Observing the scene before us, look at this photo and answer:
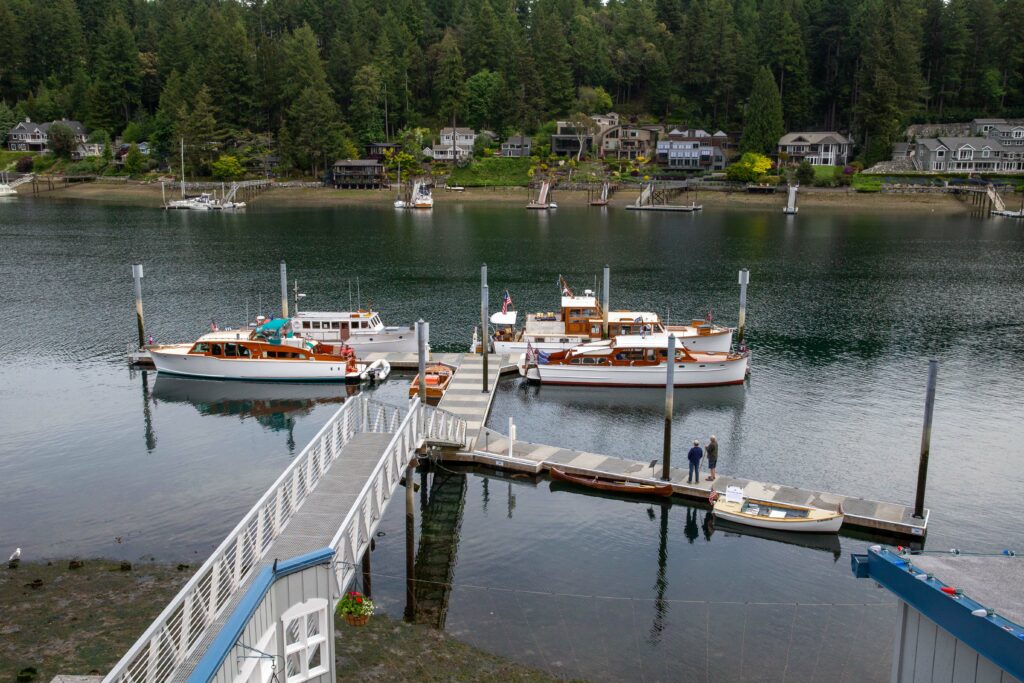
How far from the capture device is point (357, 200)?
137 meters

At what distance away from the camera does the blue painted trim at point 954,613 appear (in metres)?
11.0

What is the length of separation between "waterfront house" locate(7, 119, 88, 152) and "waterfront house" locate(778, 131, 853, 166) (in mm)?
127824

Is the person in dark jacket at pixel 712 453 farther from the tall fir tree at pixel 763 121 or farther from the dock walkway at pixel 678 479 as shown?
the tall fir tree at pixel 763 121

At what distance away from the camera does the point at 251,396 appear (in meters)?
41.0

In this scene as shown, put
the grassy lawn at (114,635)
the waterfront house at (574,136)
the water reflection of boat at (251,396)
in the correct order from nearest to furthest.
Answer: the grassy lawn at (114,635)
the water reflection of boat at (251,396)
the waterfront house at (574,136)

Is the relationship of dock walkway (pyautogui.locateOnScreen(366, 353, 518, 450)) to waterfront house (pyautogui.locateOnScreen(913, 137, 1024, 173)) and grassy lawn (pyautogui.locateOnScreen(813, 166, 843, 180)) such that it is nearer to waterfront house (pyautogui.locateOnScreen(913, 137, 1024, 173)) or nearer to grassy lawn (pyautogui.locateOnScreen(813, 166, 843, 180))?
grassy lawn (pyautogui.locateOnScreen(813, 166, 843, 180))

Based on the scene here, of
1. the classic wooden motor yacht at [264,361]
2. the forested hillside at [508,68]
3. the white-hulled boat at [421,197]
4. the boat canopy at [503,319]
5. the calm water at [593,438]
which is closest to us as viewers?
the calm water at [593,438]

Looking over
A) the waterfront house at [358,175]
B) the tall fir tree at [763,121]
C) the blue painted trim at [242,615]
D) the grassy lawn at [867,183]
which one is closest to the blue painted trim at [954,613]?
the blue painted trim at [242,615]

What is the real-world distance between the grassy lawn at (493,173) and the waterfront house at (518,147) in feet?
7.79

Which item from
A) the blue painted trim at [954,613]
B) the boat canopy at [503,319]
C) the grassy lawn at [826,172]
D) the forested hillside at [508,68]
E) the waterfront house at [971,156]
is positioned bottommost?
the boat canopy at [503,319]

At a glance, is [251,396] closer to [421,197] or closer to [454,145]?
[421,197]

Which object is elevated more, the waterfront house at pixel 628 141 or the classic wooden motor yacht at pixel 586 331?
the waterfront house at pixel 628 141

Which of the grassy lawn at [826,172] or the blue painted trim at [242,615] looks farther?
the grassy lawn at [826,172]

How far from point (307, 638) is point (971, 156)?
14751 centimetres
